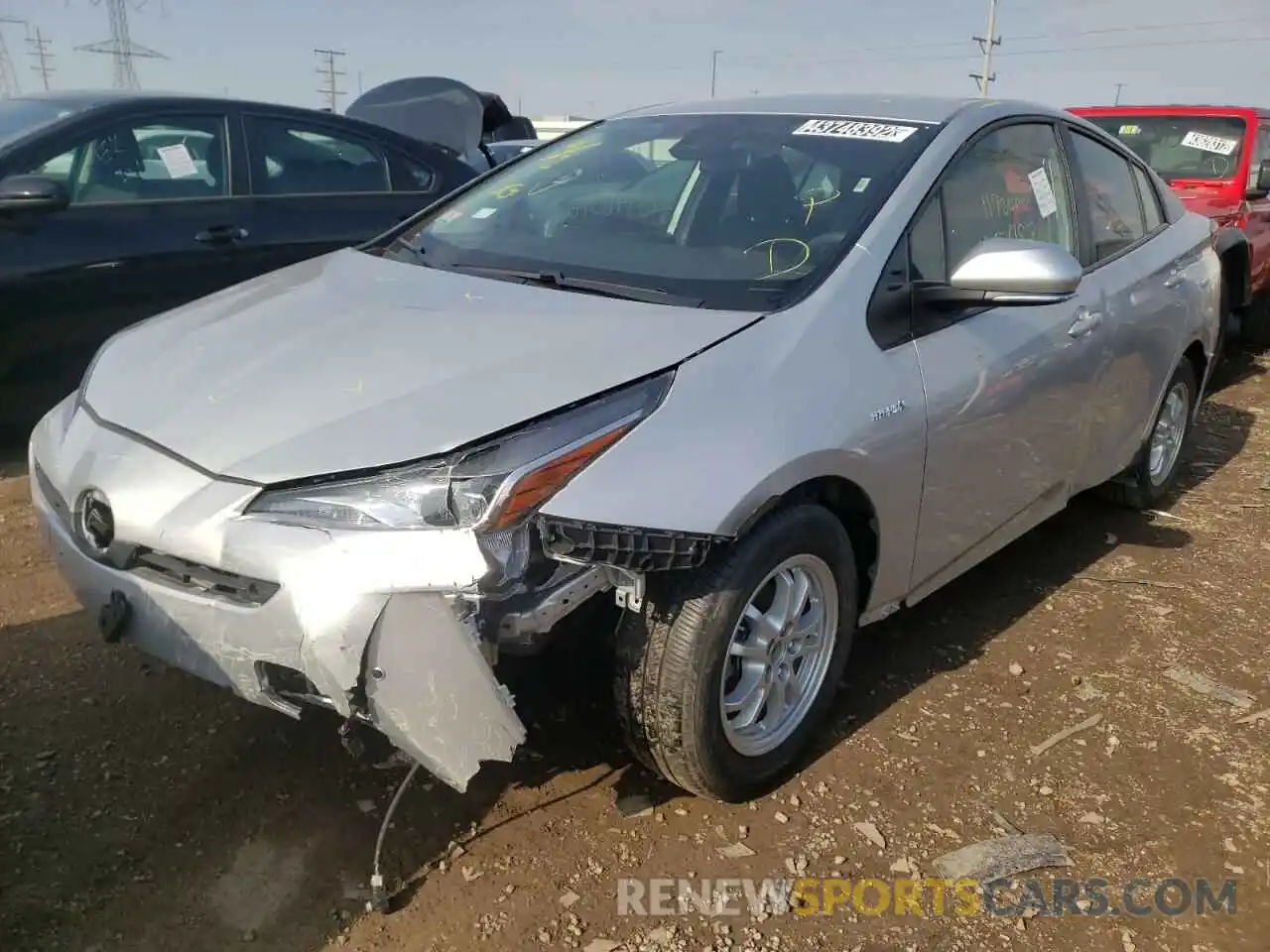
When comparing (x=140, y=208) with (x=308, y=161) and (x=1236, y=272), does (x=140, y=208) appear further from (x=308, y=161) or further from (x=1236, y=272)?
(x=1236, y=272)

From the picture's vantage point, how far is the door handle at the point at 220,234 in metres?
4.76

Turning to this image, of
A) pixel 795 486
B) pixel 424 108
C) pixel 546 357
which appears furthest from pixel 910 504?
pixel 424 108

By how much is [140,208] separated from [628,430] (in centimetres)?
342

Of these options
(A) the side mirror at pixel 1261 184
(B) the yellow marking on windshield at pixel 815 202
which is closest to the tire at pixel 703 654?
(B) the yellow marking on windshield at pixel 815 202

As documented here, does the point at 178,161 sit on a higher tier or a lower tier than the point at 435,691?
higher

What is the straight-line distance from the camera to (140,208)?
15.2 ft

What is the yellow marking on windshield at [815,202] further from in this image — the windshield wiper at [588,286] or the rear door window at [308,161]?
the rear door window at [308,161]

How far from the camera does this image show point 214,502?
208 cm

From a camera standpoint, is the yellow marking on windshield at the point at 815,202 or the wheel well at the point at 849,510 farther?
the yellow marking on windshield at the point at 815,202

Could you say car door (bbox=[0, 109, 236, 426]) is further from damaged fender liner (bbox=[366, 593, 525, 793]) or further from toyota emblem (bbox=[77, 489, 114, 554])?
damaged fender liner (bbox=[366, 593, 525, 793])

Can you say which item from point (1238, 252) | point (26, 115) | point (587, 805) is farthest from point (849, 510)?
point (1238, 252)

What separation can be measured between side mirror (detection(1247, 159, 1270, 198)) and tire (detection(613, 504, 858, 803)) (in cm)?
646

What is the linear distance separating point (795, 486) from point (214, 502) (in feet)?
4.02

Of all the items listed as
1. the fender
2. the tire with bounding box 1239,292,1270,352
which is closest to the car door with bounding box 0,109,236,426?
the fender
